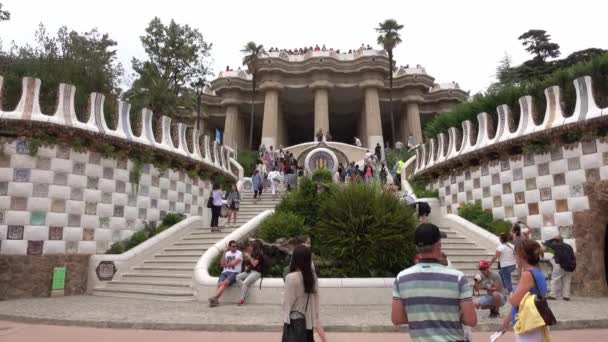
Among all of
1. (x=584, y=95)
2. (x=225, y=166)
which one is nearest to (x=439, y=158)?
(x=584, y=95)

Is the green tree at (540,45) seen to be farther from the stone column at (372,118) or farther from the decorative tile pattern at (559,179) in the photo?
the decorative tile pattern at (559,179)

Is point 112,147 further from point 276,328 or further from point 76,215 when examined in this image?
point 276,328

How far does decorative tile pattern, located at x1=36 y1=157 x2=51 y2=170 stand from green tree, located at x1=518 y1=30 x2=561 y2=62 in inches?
1471

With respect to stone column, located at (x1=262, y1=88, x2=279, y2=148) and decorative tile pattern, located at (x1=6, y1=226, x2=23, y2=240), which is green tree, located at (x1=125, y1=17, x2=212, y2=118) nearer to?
stone column, located at (x1=262, y1=88, x2=279, y2=148)

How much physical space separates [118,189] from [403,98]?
124ft

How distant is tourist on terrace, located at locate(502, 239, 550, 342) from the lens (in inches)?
131

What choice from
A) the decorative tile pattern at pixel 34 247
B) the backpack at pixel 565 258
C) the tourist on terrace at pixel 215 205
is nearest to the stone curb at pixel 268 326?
the backpack at pixel 565 258

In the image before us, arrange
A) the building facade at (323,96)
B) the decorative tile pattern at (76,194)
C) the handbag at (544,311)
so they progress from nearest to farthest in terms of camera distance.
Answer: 1. the handbag at (544,311)
2. the decorative tile pattern at (76,194)
3. the building facade at (323,96)

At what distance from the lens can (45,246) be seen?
10.8 metres

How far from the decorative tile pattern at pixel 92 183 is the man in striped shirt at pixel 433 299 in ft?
37.1

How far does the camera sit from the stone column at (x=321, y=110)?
4081 centimetres

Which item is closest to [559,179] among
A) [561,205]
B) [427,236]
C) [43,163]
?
[561,205]

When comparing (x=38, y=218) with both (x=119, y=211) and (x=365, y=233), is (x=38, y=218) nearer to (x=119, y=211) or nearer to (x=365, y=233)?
(x=119, y=211)

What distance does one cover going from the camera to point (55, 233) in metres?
11.1
